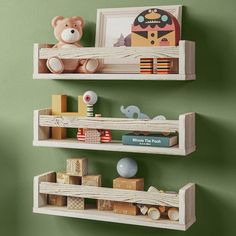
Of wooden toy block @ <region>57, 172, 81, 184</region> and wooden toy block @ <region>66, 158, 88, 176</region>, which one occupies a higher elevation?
wooden toy block @ <region>66, 158, 88, 176</region>

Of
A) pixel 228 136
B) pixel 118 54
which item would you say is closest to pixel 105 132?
pixel 118 54

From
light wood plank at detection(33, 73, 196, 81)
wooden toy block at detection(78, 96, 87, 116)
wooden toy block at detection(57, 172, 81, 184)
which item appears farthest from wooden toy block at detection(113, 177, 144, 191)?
light wood plank at detection(33, 73, 196, 81)

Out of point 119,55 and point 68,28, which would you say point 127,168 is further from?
point 68,28

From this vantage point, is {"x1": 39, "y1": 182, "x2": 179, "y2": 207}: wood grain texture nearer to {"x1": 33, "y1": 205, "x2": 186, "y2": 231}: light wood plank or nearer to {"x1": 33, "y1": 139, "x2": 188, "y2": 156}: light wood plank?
{"x1": 33, "y1": 205, "x2": 186, "y2": 231}: light wood plank

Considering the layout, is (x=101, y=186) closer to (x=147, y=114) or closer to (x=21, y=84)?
(x=147, y=114)

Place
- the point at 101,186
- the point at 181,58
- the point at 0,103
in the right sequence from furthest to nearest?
the point at 0,103
the point at 101,186
the point at 181,58

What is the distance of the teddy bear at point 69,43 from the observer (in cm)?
249

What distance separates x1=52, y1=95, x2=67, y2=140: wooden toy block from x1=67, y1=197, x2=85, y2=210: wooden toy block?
0.28 meters

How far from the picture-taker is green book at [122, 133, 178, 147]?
2.32 metres

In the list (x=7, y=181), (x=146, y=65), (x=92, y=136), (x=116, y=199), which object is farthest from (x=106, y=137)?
(x=7, y=181)

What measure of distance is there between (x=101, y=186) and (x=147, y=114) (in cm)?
40

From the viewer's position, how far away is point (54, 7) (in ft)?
8.80

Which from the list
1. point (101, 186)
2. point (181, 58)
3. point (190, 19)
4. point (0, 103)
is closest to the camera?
point (181, 58)

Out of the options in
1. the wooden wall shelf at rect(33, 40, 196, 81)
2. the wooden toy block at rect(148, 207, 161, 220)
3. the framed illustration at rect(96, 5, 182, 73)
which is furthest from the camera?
the framed illustration at rect(96, 5, 182, 73)
